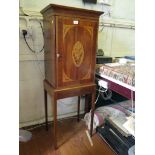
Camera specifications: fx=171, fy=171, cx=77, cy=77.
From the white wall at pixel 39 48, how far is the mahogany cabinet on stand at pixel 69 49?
309 mm

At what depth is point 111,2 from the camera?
2.35 m

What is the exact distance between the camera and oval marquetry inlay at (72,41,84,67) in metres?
1.64

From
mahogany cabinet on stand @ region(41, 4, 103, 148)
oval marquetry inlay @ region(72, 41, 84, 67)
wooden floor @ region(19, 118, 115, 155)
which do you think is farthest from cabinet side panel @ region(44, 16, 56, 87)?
wooden floor @ region(19, 118, 115, 155)

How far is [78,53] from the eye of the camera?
5.47ft

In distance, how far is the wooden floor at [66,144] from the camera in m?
1.74

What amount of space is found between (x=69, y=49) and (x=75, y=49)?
0.21ft

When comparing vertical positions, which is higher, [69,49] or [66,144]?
[69,49]

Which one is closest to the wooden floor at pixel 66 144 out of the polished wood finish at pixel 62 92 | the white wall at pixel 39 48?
the polished wood finish at pixel 62 92

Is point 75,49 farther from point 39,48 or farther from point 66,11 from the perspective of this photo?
point 39,48

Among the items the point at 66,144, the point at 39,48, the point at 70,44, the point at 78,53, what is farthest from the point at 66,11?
the point at 66,144
